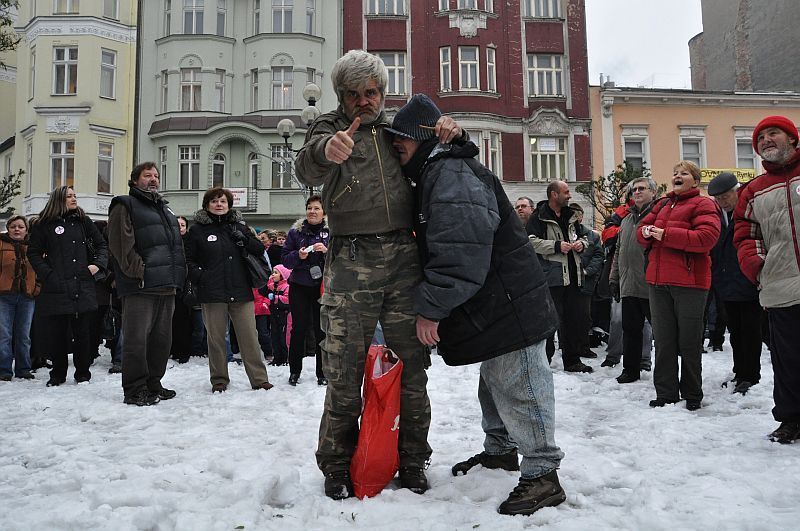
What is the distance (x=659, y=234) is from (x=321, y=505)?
12.1 feet

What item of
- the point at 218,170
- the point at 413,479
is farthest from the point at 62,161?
the point at 413,479

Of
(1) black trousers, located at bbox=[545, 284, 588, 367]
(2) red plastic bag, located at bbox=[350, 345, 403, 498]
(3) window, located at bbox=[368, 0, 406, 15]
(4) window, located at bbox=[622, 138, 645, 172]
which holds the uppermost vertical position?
(3) window, located at bbox=[368, 0, 406, 15]

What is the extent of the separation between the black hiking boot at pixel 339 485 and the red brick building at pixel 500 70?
76.6 feet

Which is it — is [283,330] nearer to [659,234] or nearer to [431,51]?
[659,234]

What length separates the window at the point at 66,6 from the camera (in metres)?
25.7

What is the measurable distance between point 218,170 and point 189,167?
1.20m

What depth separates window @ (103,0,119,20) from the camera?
85.1 ft

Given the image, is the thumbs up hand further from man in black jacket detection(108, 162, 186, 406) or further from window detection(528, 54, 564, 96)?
window detection(528, 54, 564, 96)

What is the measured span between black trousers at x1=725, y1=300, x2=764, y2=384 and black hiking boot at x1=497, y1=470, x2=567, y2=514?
3.63 metres

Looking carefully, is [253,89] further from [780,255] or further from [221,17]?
[780,255]

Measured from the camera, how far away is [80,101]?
2519cm

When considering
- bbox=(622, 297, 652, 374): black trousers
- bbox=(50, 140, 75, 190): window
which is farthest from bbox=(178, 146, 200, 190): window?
bbox=(622, 297, 652, 374): black trousers

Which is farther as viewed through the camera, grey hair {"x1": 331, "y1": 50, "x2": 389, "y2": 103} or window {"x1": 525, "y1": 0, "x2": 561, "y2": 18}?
window {"x1": 525, "y1": 0, "x2": 561, "y2": 18}

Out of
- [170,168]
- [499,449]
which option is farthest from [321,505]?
[170,168]
